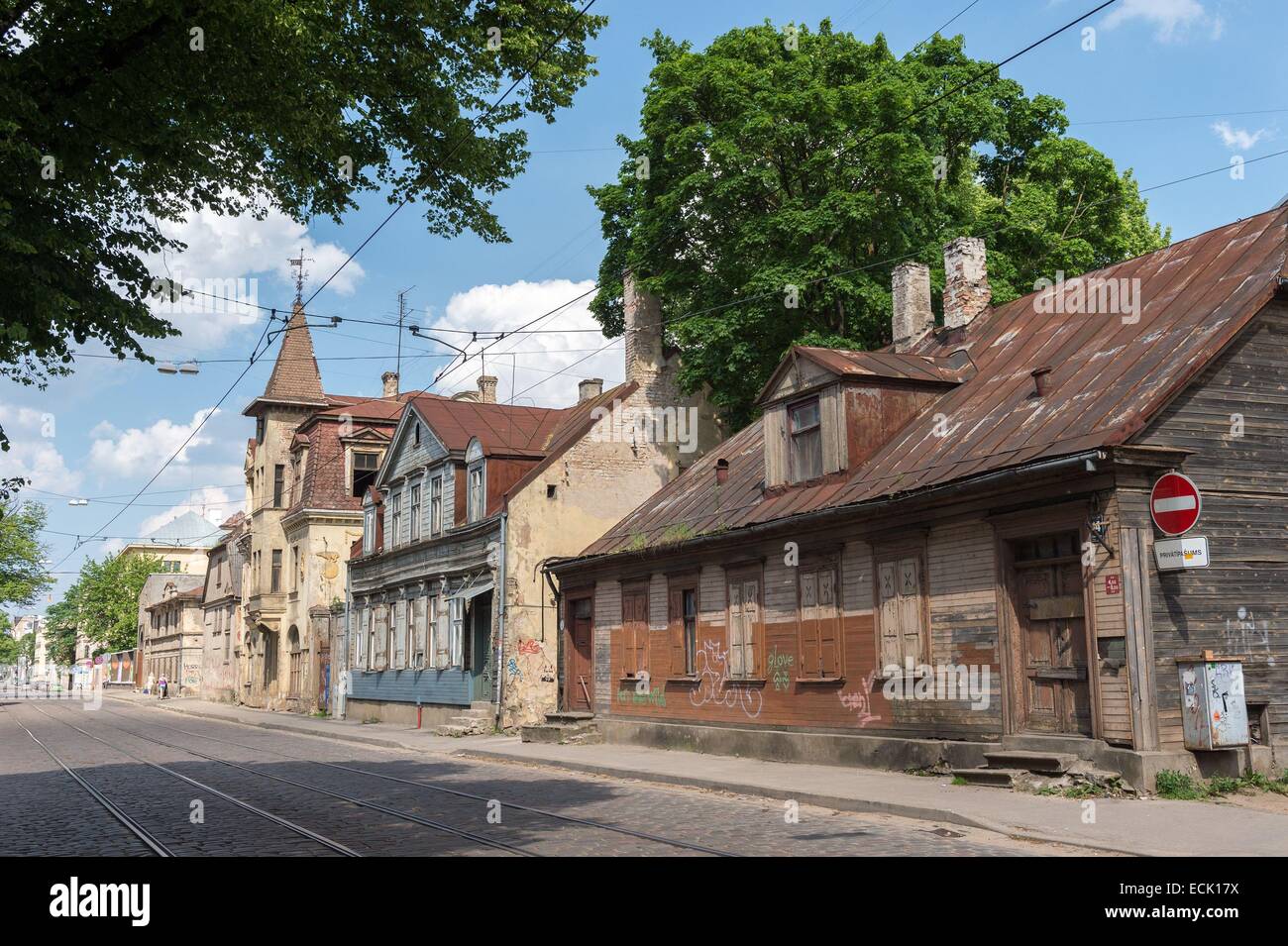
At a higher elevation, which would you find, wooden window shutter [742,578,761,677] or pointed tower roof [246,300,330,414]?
pointed tower roof [246,300,330,414]

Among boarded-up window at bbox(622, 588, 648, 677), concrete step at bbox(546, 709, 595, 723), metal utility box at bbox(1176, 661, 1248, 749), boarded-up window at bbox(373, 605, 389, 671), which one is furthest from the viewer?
boarded-up window at bbox(373, 605, 389, 671)

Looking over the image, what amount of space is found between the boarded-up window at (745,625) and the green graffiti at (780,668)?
302 mm

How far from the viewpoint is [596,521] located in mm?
30453

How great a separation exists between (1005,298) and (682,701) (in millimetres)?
12777

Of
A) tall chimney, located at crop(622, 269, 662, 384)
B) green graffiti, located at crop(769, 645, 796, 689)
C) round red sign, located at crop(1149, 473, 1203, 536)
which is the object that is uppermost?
tall chimney, located at crop(622, 269, 662, 384)

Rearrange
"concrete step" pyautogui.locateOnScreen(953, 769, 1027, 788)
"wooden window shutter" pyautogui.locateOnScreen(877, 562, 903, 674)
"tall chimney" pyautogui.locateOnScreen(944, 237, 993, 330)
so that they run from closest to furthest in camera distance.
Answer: "concrete step" pyautogui.locateOnScreen(953, 769, 1027, 788)
"wooden window shutter" pyautogui.locateOnScreen(877, 562, 903, 674)
"tall chimney" pyautogui.locateOnScreen(944, 237, 993, 330)

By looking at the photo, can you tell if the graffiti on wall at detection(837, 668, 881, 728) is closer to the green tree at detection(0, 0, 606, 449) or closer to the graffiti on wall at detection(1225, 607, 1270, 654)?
the graffiti on wall at detection(1225, 607, 1270, 654)

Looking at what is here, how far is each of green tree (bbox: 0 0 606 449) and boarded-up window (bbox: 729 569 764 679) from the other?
9.26 m

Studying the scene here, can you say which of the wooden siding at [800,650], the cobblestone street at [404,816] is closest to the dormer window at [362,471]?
the wooden siding at [800,650]

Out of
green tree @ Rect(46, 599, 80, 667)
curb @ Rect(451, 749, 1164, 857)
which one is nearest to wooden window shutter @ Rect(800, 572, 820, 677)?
curb @ Rect(451, 749, 1164, 857)

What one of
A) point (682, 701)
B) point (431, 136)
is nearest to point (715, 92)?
point (682, 701)

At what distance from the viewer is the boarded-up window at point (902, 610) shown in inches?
682

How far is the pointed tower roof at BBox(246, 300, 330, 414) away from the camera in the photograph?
51.8m

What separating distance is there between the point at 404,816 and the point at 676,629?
434 inches
